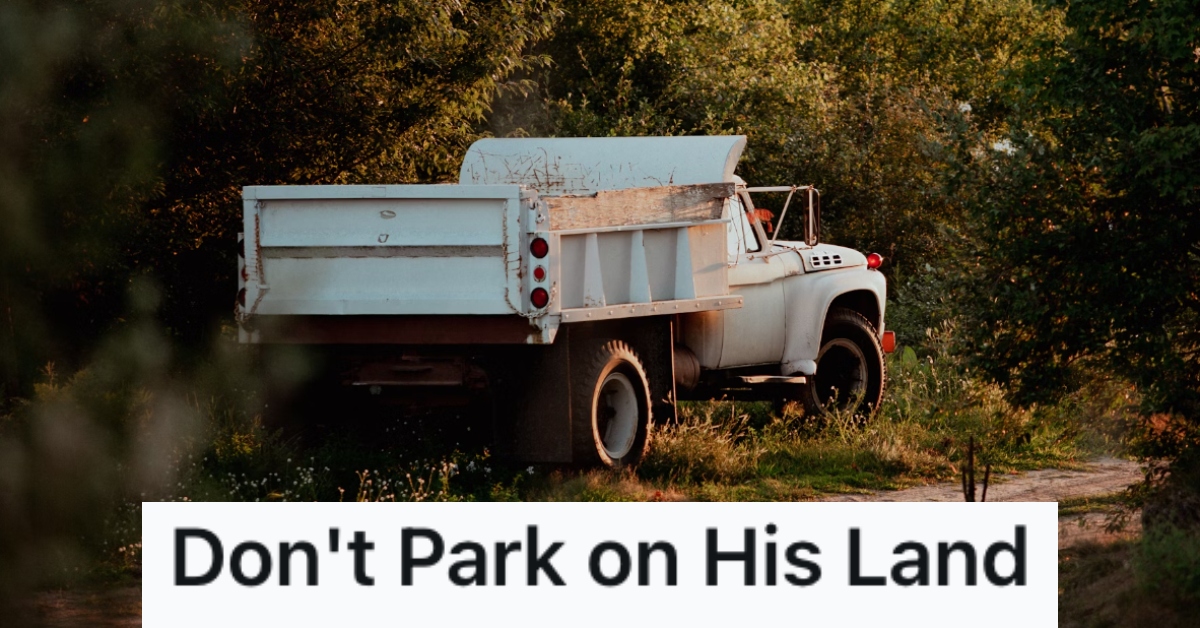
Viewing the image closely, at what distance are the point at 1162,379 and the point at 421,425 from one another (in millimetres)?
4995

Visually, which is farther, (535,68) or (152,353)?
(535,68)

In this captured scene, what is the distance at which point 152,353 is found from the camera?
11.3m

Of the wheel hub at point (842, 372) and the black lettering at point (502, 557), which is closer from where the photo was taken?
the black lettering at point (502, 557)

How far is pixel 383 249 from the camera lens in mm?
9906

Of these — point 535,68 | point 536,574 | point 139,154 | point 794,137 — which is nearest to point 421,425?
point 139,154

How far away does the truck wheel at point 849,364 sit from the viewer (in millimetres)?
13188

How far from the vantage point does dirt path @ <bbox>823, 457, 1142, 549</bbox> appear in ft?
33.2

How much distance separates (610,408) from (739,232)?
196 cm

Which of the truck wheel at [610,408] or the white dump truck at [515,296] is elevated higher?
the white dump truck at [515,296]

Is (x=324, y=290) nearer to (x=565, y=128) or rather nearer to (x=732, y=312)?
(x=732, y=312)

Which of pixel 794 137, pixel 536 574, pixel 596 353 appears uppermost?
pixel 794 137

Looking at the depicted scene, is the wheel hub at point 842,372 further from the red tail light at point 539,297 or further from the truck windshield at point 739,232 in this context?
the red tail light at point 539,297

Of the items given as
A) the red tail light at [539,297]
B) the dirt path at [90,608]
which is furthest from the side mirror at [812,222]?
the dirt path at [90,608]

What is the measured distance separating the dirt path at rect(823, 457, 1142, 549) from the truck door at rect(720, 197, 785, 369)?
6.38 feet
